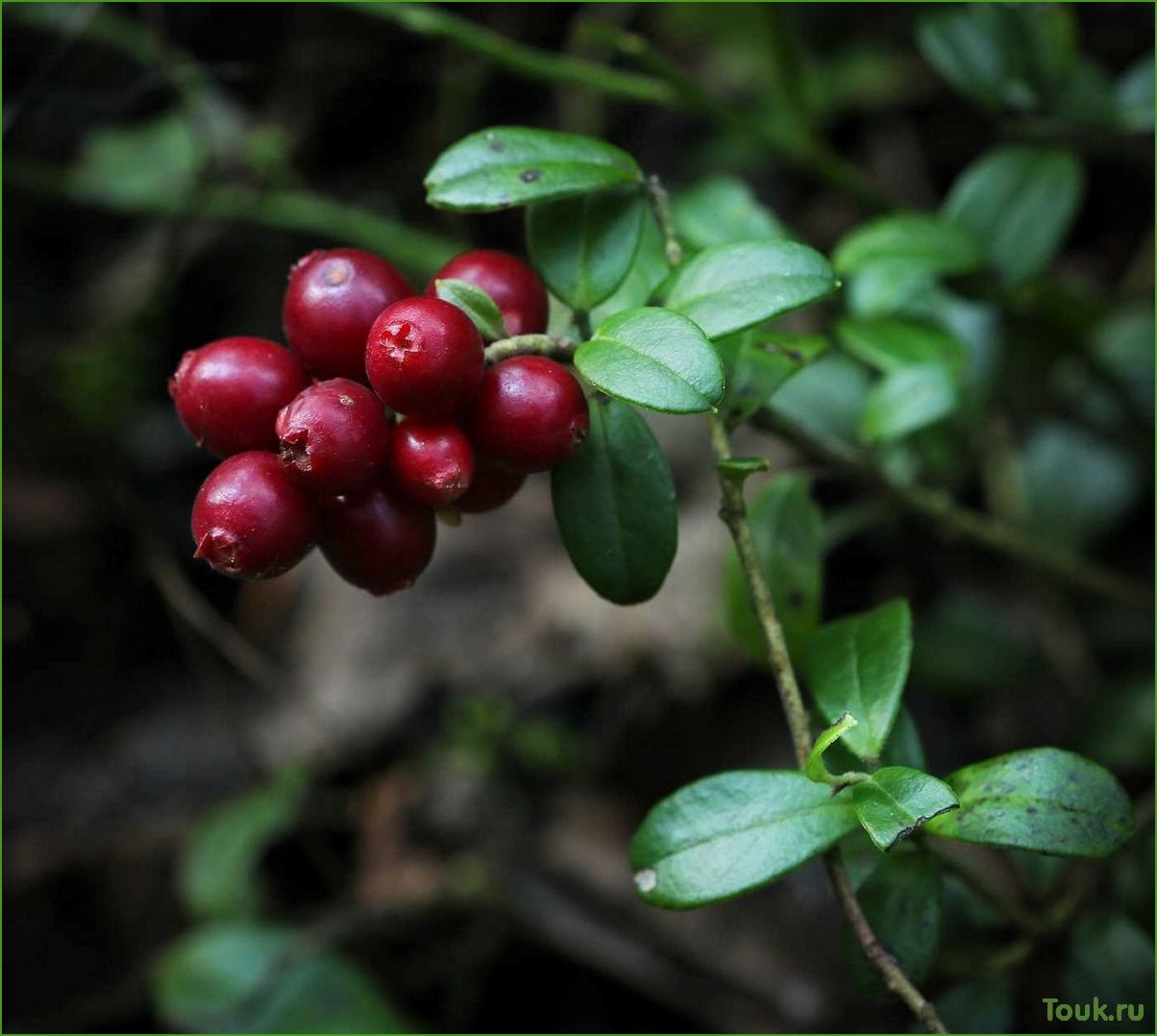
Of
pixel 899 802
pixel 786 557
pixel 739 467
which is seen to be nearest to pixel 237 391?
pixel 739 467

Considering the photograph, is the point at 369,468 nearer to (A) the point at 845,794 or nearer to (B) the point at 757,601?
(B) the point at 757,601

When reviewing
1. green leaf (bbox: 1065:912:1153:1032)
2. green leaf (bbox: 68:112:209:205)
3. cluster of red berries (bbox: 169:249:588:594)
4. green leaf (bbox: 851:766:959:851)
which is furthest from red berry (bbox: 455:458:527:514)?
green leaf (bbox: 68:112:209:205)

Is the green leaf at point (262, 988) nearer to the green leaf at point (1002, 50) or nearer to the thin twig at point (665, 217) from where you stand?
the thin twig at point (665, 217)

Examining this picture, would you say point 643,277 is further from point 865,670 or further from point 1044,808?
point 1044,808

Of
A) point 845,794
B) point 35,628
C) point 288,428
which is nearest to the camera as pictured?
point 288,428

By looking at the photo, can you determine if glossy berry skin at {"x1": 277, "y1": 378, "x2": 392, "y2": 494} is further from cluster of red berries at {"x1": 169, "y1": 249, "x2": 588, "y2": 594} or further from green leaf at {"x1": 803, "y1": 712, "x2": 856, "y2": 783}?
green leaf at {"x1": 803, "y1": 712, "x2": 856, "y2": 783}

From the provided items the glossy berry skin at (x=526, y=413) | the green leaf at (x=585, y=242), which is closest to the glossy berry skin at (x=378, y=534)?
the glossy berry skin at (x=526, y=413)

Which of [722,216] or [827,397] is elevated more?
[722,216]

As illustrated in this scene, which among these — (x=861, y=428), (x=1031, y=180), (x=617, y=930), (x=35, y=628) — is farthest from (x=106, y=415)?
(x=1031, y=180)
